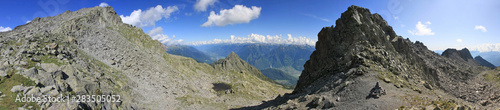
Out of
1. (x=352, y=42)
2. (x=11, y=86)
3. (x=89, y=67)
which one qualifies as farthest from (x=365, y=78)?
(x=89, y=67)

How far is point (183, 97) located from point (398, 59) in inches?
2448

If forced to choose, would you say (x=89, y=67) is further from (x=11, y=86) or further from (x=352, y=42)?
(x=352, y=42)

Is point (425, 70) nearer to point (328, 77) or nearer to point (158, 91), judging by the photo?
point (328, 77)

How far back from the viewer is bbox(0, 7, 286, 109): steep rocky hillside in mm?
26266

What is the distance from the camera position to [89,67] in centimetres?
4525

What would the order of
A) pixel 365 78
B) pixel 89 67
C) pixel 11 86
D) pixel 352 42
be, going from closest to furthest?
pixel 11 86 → pixel 365 78 → pixel 352 42 → pixel 89 67

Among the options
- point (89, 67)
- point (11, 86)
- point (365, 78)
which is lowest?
point (11, 86)

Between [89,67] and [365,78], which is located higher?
[89,67]

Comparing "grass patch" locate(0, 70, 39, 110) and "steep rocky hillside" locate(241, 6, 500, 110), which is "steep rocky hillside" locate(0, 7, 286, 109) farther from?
"steep rocky hillside" locate(241, 6, 500, 110)

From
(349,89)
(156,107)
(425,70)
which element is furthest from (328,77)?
(156,107)

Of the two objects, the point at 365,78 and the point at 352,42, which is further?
the point at 352,42

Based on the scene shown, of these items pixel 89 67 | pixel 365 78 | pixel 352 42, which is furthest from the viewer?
pixel 89 67

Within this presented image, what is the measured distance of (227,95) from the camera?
270 feet

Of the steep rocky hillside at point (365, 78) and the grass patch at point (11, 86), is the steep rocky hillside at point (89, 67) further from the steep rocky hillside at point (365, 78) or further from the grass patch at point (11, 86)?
the steep rocky hillside at point (365, 78)
